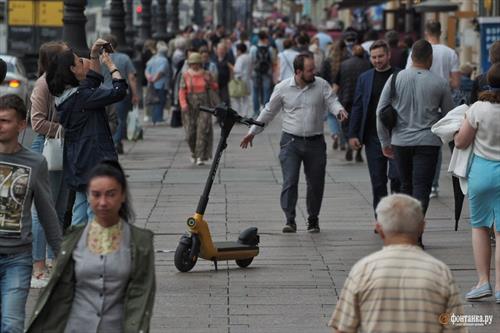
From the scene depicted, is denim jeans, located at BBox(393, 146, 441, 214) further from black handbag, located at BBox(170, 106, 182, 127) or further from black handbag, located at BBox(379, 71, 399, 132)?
black handbag, located at BBox(170, 106, 182, 127)

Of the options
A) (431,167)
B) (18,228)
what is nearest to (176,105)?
(431,167)

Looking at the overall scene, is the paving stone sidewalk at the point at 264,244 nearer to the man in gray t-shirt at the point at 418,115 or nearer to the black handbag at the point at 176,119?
the man in gray t-shirt at the point at 418,115

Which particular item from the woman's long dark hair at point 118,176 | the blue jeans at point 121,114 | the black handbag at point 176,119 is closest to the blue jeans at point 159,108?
the black handbag at point 176,119

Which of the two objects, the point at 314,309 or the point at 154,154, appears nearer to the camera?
the point at 314,309

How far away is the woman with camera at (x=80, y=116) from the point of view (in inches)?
402

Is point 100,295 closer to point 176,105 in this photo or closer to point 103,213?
point 103,213

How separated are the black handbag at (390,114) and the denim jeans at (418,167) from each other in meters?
0.21

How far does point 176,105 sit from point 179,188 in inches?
431

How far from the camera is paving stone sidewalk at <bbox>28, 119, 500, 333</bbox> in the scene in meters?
9.47

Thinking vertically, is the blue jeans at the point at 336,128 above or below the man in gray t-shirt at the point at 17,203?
below

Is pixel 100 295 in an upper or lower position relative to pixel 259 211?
upper

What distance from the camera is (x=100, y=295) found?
246 inches

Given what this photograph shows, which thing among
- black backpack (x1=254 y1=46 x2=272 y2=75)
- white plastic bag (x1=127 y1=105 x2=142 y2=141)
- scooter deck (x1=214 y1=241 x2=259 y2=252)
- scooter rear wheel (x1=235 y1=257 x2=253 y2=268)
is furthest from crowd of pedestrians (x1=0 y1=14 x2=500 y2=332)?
black backpack (x1=254 y1=46 x2=272 y2=75)

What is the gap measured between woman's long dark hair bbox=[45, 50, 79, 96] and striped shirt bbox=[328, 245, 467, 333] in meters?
4.79
